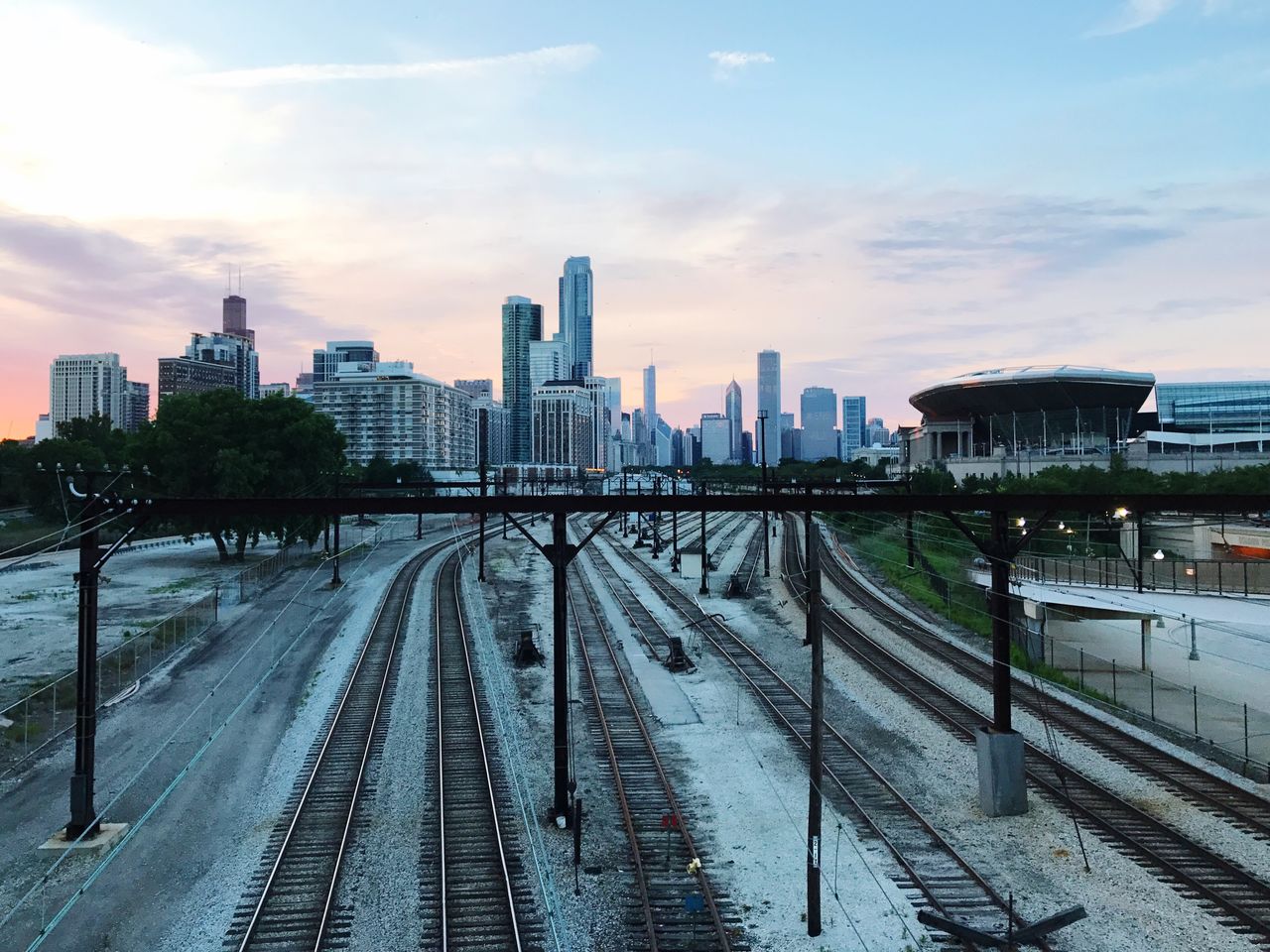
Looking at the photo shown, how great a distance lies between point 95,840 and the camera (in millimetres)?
15570

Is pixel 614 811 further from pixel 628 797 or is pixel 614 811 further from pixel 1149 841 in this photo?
pixel 1149 841

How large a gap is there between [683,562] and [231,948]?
4876cm

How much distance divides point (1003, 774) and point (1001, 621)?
332cm

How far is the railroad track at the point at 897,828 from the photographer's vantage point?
13469mm

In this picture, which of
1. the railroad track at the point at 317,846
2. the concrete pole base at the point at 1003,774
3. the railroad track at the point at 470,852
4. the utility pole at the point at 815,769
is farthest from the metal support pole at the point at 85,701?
the concrete pole base at the point at 1003,774

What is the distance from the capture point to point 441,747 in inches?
819

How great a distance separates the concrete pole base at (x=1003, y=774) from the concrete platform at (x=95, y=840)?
60.1 feet

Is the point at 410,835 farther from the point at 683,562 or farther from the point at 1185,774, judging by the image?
the point at 683,562

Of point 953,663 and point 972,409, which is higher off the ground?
point 972,409

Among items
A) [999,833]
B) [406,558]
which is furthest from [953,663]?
[406,558]

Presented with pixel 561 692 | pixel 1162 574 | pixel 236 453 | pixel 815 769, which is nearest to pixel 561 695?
pixel 561 692

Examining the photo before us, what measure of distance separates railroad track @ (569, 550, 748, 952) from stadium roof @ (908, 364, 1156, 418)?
108 meters

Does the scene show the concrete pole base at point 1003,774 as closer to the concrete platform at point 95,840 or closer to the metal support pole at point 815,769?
the metal support pole at point 815,769

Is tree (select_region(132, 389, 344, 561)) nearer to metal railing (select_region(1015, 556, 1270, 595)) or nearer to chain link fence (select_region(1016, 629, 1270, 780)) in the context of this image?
metal railing (select_region(1015, 556, 1270, 595))
